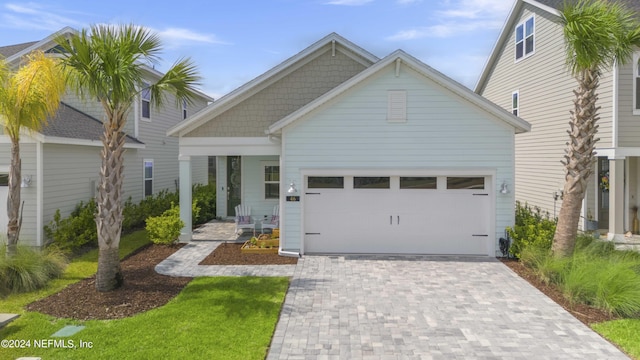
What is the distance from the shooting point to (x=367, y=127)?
11305 millimetres

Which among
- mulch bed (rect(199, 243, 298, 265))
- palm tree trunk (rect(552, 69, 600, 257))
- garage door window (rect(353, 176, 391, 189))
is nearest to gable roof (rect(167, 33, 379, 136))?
mulch bed (rect(199, 243, 298, 265))

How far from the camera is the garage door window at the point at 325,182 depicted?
456 inches

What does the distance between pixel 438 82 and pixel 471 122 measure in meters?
1.46

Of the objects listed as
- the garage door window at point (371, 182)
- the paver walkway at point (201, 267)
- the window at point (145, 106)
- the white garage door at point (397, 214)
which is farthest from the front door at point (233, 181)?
the garage door window at point (371, 182)

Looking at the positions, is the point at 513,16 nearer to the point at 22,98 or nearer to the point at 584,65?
the point at 584,65

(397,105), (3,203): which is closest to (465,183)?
(397,105)

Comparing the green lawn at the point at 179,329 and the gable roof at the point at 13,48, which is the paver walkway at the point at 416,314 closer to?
the green lawn at the point at 179,329

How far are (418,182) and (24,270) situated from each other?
976cm

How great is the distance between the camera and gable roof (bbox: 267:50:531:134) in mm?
10805

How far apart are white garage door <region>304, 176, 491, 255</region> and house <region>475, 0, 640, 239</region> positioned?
4.39 metres

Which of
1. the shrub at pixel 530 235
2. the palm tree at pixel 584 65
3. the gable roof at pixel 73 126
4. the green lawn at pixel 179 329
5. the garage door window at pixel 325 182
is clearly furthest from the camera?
the gable roof at pixel 73 126

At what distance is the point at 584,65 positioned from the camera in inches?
348

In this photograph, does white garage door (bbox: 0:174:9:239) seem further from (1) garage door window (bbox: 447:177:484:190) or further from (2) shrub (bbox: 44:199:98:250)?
(1) garage door window (bbox: 447:177:484:190)

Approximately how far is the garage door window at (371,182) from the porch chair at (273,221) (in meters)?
3.64
